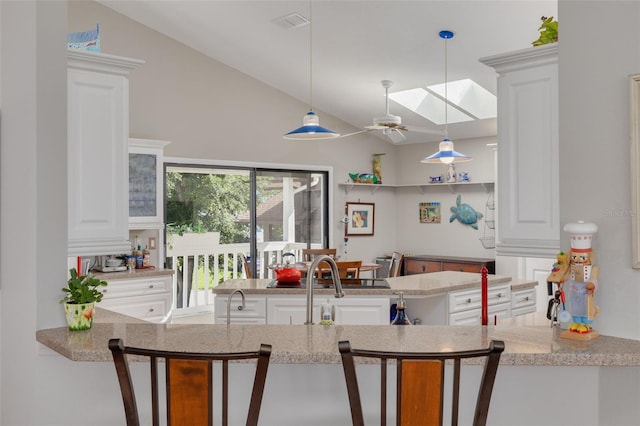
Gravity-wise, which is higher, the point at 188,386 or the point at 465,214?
the point at 465,214

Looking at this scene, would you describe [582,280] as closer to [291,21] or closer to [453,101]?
[291,21]

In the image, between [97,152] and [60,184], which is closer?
[60,184]

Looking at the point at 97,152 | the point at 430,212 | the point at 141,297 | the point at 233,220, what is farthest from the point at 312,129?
the point at 430,212

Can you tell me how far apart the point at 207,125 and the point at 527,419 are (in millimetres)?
5134

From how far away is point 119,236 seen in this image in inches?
88.7

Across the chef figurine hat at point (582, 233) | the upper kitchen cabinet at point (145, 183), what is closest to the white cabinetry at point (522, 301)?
the chef figurine hat at point (582, 233)

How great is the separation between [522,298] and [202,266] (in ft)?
12.0

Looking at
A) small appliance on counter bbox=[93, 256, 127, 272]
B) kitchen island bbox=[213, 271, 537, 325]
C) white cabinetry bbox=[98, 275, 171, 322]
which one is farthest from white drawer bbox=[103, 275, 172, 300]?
kitchen island bbox=[213, 271, 537, 325]

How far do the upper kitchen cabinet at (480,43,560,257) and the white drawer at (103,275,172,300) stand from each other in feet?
12.7

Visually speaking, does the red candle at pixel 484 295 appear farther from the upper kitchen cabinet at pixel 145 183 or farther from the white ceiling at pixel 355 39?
the upper kitchen cabinet at pixel 145 183

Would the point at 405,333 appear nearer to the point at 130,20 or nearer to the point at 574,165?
the point at 574,165

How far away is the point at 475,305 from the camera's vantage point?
13.4 feet

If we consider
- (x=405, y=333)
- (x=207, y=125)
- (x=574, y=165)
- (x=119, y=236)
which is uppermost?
(x=207, y=125)

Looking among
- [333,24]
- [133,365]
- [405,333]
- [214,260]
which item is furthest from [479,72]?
[133,365]
